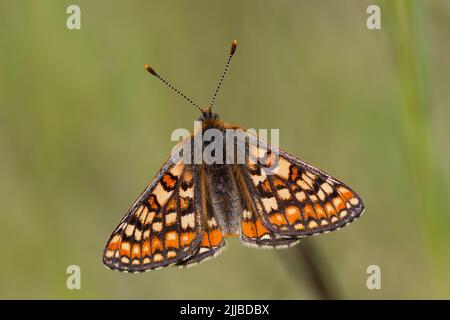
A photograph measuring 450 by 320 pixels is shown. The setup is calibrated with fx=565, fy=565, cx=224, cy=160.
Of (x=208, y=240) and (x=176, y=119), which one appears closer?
(x=208, y=240)

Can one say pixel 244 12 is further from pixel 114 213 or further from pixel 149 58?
pixel 114 213

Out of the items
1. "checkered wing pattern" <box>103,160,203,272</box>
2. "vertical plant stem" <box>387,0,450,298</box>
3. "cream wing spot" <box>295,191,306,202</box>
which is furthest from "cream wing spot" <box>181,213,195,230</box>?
"vertical plant stem" <box>387,0,450,298</box>

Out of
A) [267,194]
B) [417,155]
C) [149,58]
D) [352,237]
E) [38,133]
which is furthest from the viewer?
[149,58]

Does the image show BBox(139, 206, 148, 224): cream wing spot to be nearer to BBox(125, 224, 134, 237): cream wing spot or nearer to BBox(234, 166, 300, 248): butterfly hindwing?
BBox(125, 224, 134, 237): cream wing spot

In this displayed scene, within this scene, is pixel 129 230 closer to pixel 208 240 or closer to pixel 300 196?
pixel 208 240

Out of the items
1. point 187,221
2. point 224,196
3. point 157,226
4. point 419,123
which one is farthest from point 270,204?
point 419,123
